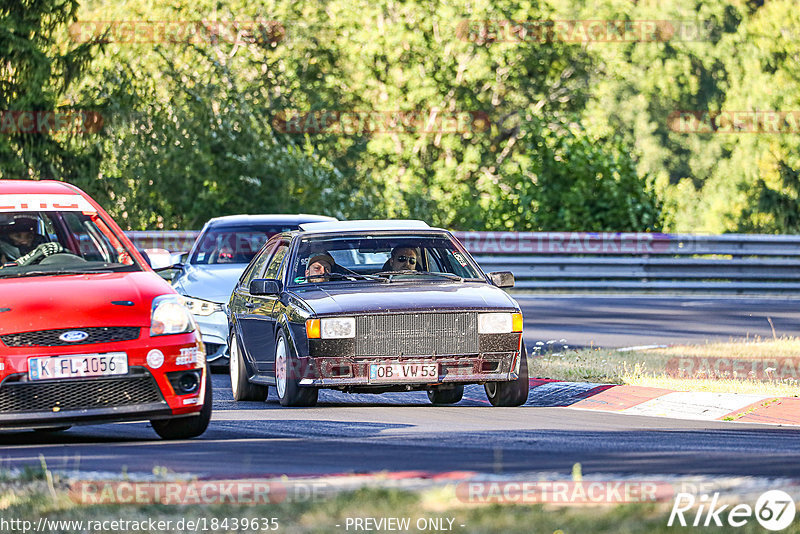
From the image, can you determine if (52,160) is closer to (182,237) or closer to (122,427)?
(182,237)

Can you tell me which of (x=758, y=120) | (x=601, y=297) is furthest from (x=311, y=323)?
(x=758, y=120)

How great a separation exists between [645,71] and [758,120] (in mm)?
26776

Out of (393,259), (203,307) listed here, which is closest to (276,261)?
(393,259)

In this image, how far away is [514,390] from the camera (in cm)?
1194

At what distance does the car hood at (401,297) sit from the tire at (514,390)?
47 cm

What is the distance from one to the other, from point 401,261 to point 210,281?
3.55 meters

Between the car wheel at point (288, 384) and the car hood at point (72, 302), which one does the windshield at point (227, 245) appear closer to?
the car wheel at point (288, 384)

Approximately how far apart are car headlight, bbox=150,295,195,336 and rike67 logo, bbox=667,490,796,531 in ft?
12.6

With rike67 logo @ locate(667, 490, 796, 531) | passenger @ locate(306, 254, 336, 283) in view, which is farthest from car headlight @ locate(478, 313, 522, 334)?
rike67 logo @ locate(667, 490, 796, 531)

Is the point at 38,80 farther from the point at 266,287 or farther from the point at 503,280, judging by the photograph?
the point at 503,280

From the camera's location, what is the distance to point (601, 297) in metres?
27.4

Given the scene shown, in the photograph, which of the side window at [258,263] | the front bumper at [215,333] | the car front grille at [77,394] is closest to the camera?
the car front grille at [77,394]

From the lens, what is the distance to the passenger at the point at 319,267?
41.2ft

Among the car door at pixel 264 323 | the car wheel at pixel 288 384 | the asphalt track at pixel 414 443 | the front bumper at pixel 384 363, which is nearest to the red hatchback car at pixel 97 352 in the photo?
the asphalt track at pixel 414 443
